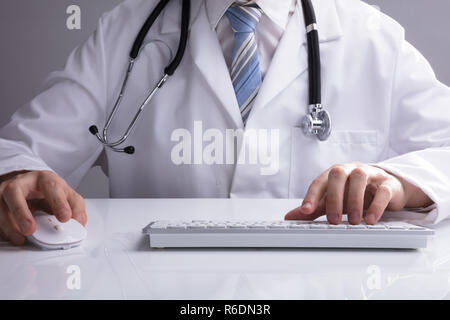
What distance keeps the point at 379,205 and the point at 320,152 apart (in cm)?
51

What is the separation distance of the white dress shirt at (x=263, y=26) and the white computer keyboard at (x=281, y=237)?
65 cm

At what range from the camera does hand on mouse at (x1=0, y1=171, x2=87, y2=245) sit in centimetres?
49

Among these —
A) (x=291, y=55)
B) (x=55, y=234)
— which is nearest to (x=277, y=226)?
(x=55, y=234)

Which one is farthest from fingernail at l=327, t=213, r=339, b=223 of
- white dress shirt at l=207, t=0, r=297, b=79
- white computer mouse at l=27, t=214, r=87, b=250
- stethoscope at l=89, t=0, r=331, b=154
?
white dress shirt at l=207, t=0, r=297, b=79

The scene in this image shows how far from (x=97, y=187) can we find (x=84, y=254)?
68.7 inches

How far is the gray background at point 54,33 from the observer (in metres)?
2.05

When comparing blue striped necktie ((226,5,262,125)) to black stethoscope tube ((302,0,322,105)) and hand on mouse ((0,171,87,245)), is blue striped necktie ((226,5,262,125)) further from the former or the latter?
hand on mouse ((0,171,87,245))

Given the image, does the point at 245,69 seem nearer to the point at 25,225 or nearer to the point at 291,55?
the point at 291,55

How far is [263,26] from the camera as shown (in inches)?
43.3

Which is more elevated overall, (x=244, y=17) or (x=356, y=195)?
(x=244, y=17)

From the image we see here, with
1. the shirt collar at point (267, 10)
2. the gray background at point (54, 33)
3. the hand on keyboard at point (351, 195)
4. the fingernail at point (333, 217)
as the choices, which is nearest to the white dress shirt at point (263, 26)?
the shirt collar at point (267, 10)

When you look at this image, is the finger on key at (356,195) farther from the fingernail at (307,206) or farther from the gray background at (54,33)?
the gray background at (54,33)

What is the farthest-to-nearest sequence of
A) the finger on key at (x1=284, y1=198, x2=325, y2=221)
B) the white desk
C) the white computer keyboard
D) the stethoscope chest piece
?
the stethoscope chest piece, the finger on key at (x1=284, y1=198, x2=325, y2=221), the white computer keyboard, the white desk
